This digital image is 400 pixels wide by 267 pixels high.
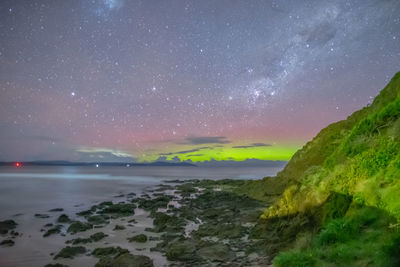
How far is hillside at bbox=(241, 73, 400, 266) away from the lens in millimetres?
6805

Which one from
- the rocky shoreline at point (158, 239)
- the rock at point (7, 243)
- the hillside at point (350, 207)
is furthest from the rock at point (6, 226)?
the hillside at point (350, 207)

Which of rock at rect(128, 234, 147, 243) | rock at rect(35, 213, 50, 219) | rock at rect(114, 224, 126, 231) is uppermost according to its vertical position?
rock at rect(128, 234, 147, 243)

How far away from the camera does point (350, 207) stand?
29.7ft

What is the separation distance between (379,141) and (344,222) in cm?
390

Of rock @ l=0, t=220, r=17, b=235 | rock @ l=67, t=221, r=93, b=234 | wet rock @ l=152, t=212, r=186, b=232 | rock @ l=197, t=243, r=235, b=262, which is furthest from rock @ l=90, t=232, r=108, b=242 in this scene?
rock @ l=0, t=220, r=17, b=235

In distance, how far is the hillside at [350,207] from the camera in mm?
6805

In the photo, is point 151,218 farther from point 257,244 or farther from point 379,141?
point 379,141

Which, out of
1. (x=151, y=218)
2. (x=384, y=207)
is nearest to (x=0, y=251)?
(x=151, y=218)

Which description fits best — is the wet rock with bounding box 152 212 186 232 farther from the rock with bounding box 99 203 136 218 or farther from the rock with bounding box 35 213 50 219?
the rock with bounding box 35 213 50 219

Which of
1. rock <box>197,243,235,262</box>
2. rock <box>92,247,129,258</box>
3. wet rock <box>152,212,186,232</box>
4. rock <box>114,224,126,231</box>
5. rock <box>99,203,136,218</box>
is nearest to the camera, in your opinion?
rock <box>197,243,235,262</box>

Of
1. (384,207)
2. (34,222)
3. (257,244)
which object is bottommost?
(34,222)

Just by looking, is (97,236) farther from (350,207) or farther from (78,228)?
(350,207)

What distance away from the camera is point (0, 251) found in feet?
41.8

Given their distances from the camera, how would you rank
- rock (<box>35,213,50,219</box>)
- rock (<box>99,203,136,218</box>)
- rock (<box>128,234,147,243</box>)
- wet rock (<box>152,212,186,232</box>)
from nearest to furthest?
1. rock (<box>128,234,147,243</box>)
2. wet rock (<box>152,212,186,232</box>)
3. rock (<box>99,203,136,218</box>)
4. rock (<box>35,213,50,219</box>)
